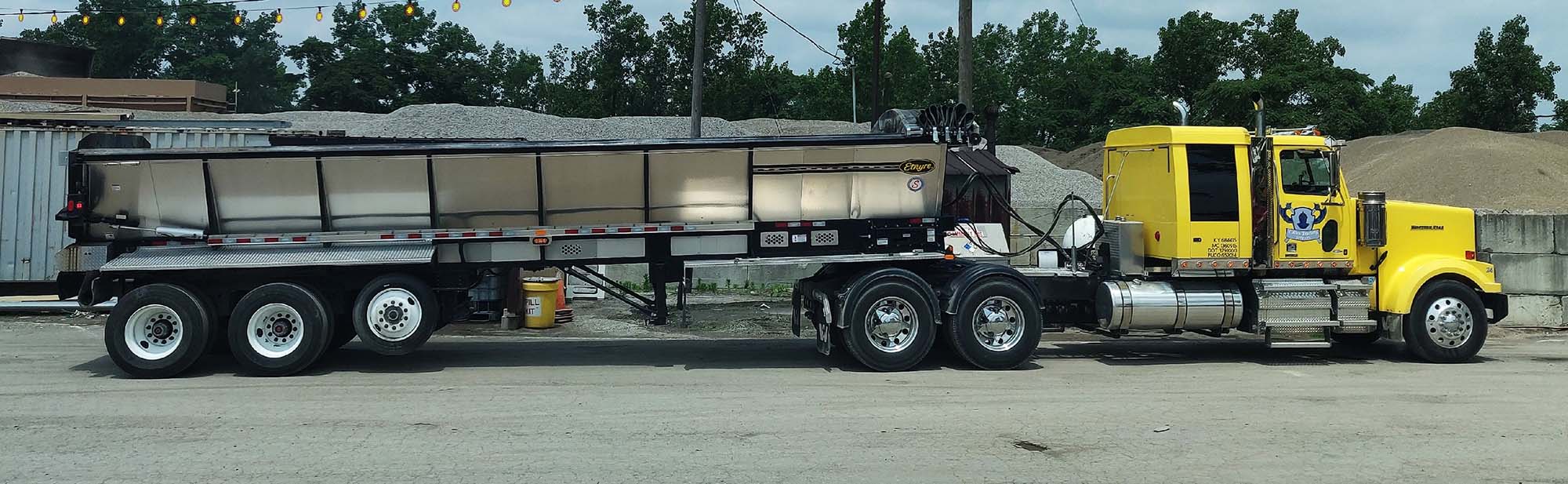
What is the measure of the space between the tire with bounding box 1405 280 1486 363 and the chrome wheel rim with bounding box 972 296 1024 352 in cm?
422

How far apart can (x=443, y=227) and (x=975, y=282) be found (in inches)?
207

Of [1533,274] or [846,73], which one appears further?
[846,73]

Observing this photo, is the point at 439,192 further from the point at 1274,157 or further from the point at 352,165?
the point at 1274,157

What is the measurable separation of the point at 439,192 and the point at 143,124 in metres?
10.1

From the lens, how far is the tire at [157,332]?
10.3 meters

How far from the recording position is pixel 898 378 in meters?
10.5

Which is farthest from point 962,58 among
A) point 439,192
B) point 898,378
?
point 439,192

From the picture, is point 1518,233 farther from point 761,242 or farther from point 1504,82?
point 1504,82

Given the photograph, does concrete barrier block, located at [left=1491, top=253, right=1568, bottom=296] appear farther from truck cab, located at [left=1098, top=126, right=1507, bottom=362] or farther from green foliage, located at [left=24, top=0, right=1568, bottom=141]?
green foliage, located at [left=24, top=0, right=1568, bottom=141]

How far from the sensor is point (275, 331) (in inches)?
416

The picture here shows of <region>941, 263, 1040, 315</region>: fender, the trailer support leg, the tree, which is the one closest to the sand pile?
the tree

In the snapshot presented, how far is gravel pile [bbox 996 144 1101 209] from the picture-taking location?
2702 cm

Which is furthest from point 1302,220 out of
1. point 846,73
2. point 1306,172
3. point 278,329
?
point 846,73

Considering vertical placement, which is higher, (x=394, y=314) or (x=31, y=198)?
(x=31, y=198)
